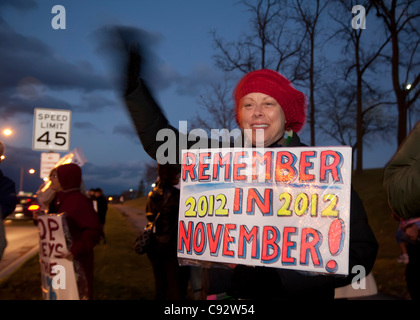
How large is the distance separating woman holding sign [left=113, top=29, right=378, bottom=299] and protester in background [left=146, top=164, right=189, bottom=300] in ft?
8.36

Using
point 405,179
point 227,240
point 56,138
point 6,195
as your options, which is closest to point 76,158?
point 6,195

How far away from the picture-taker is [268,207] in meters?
1.83

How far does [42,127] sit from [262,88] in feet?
25.5

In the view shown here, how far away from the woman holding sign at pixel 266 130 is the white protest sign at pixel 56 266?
7.02 ft

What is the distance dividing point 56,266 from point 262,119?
2829 millimetres

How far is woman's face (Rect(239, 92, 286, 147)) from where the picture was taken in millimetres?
2029

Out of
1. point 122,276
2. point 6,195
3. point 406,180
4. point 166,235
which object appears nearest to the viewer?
point 406,180

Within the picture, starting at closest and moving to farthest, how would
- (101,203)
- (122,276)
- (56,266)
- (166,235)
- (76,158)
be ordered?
1. (56,266)
2. (166,235)
3. (76,158)
4. (122,276)
5. (101,203)

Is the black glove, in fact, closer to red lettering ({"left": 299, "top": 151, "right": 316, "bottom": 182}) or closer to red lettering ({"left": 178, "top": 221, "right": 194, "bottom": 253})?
red lettering ({"left": 178, "top": 221, "right": 194, "bottom": 253})

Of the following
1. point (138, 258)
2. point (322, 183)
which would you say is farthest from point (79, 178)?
point (138, 258)

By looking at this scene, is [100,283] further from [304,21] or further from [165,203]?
[304,21]

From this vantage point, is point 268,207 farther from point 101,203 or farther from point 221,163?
point 101,203

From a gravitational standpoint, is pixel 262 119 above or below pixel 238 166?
above
